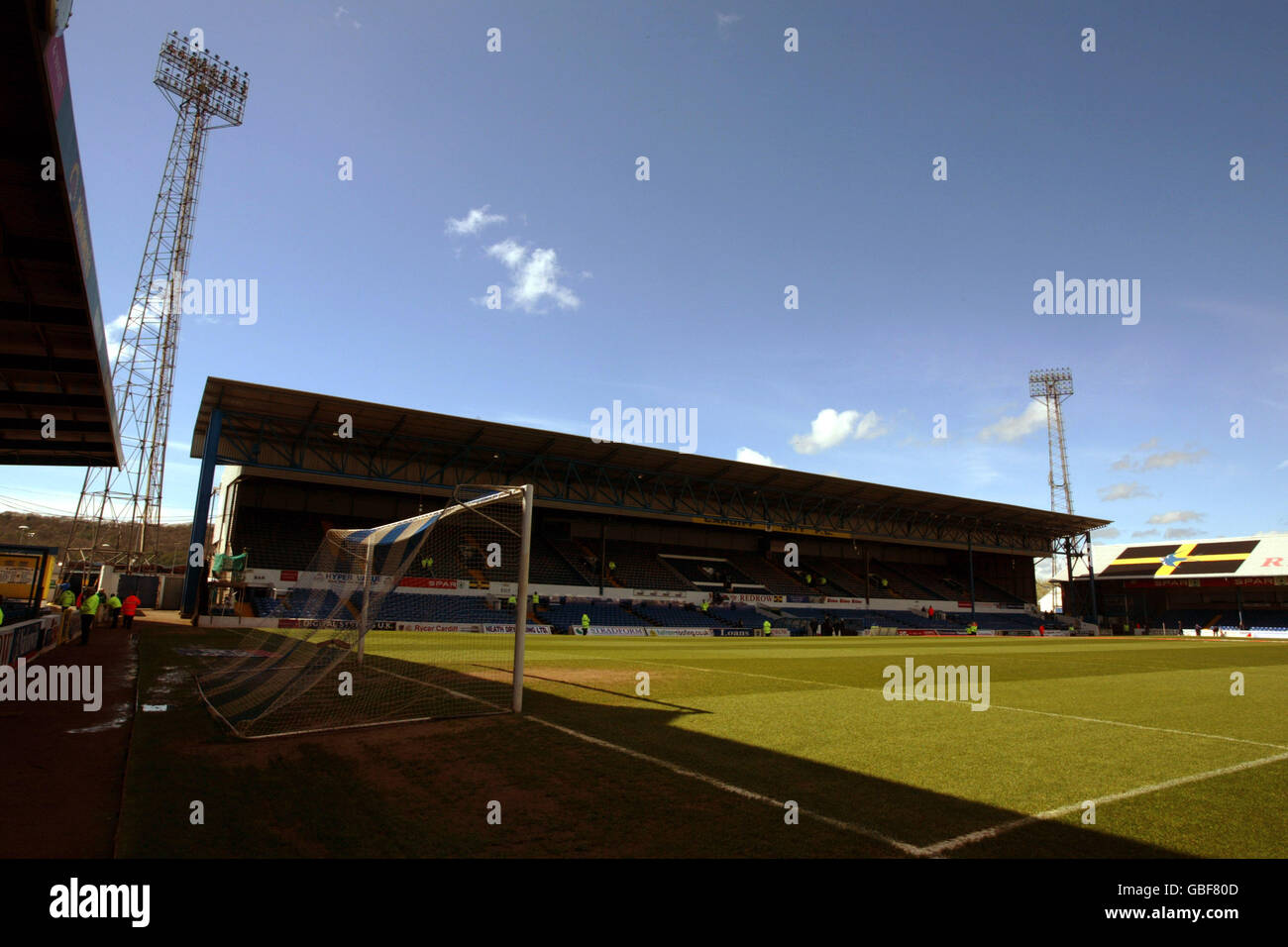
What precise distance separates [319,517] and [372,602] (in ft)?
116

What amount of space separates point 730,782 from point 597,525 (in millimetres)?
44808

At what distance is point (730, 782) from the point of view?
245 inches

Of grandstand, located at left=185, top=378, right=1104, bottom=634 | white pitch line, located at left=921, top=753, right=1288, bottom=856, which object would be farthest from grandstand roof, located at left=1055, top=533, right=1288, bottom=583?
white pitch line, located at left=921, top=753, right=1288, bottom=856

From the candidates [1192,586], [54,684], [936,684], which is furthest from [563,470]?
[1192,586]

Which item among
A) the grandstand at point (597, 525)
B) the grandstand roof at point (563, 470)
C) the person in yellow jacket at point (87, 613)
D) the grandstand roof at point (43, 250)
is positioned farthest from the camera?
the grandstand at point (597, 525)

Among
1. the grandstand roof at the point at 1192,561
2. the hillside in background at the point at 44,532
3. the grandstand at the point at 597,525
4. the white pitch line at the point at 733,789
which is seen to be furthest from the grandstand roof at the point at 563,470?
the hillside in background at the point at 44,532

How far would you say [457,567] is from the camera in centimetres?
3906

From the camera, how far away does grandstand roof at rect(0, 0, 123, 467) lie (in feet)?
17.6

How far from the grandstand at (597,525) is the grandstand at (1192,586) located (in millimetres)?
10321

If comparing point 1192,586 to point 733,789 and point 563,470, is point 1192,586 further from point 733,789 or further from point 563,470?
point 733,789

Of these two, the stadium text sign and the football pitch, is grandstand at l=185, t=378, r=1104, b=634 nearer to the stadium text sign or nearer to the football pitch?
the stadium text sign

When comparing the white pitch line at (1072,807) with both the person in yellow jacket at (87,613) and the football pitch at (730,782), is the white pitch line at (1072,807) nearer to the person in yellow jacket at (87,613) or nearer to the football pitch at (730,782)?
the football pitch at (730,782)

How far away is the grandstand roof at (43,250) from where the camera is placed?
5.36 metres
